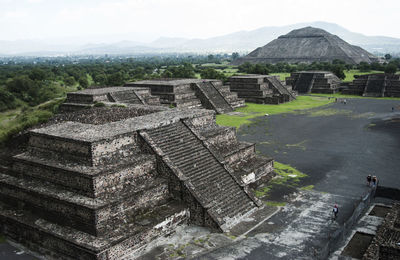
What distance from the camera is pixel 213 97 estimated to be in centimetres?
4106

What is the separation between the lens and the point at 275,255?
11.3m

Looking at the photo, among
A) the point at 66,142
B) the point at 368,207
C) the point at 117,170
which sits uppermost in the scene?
the point at 66,142

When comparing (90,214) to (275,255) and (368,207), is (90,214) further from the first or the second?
(368,207)

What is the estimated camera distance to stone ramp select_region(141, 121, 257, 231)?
13461mm

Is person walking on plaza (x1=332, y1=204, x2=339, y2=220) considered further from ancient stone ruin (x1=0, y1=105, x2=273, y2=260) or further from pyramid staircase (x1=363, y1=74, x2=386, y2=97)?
pyramid staircase (x1=363, y1=74, x2=386, y2=97)

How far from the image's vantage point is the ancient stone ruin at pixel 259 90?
47562 mm

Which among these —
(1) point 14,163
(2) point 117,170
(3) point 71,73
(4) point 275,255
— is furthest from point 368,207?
(3) point 71,73

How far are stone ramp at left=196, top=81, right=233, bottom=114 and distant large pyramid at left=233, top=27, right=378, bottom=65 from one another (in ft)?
258

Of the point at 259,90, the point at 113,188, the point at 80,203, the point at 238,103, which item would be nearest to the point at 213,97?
the point at 238,103

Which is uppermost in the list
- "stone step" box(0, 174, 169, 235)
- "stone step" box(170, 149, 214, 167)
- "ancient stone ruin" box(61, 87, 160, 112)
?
"ancient stone ruin" box(61, 87, 160, 112)

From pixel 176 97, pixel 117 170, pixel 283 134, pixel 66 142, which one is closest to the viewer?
pixel 117 170

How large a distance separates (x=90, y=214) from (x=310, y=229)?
8.04m

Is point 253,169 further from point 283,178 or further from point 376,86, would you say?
point 376,86

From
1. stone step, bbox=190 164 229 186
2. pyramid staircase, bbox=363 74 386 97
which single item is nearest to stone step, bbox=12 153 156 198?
stone step, bbox=190 164 229 186
